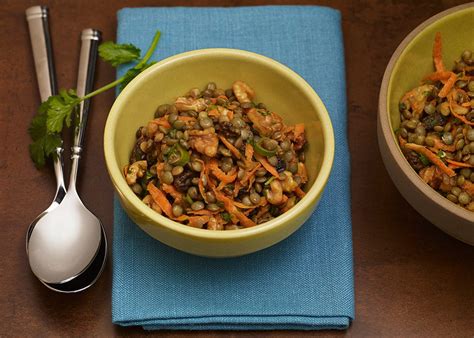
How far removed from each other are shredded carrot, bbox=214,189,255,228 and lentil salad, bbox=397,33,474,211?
18.9 inches

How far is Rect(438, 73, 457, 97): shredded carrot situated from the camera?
6.75ft

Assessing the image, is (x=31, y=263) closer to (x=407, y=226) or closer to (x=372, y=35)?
(x=407, y=226)

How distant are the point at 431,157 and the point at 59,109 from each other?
1079 mm

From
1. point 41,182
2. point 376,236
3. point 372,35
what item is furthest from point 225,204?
point 372,35

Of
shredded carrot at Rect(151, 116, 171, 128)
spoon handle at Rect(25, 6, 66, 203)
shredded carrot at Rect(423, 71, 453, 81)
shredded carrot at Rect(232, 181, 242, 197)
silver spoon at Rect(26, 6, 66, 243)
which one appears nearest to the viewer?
shredded carrot at Rect(232, 181, 242, 197)

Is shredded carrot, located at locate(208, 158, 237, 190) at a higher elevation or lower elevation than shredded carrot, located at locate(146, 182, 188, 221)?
higher

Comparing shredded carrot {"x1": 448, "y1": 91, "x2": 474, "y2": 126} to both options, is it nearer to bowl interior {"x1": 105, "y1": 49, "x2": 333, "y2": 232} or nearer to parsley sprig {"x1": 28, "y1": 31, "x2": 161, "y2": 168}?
bowl interior {"x1": 105, "y1": 49, "x2": 333, "y2": 232}

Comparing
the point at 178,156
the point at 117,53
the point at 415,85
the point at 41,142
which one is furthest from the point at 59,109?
the point at 415,85

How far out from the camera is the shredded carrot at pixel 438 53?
2.12 m

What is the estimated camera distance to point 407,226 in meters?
2.17

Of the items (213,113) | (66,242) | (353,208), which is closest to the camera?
(213,113)

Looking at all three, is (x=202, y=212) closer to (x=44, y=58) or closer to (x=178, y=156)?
(x=178, y=156)

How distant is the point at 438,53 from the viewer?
2139 mm

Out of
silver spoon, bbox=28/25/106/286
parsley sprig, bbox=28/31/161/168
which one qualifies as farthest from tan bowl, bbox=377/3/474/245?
silver spoon, bbox=28/25/106/286
